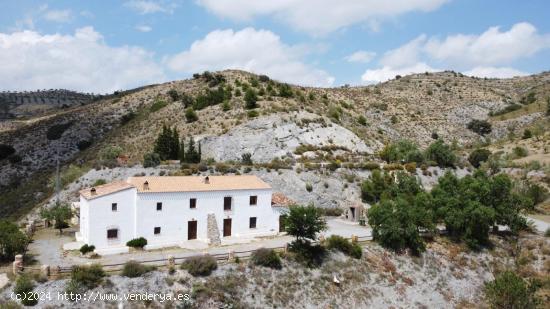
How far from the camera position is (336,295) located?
107 feet

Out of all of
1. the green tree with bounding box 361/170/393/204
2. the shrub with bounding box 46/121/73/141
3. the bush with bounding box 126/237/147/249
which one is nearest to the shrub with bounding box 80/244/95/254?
the bush with bounding box 126/237/147/249

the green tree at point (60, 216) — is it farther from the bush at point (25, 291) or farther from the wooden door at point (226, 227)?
the bush at point (25, 291)

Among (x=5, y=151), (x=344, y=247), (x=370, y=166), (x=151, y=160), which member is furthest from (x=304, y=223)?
(x=5, y=151)

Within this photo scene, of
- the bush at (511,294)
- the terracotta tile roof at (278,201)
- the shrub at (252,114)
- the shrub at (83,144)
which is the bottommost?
the bush at (511,294)

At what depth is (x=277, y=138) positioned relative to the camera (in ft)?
222

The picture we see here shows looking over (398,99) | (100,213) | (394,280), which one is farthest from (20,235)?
(398,99)

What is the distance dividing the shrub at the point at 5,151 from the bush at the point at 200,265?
65.6 m

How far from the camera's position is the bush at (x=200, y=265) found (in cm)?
2944

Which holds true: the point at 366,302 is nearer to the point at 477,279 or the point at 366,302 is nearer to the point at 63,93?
the point at 477,279

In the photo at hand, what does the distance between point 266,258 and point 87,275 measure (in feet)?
39.7

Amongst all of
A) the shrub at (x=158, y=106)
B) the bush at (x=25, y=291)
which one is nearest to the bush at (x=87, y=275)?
the bush at (x=25, y=291)

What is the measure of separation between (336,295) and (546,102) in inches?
3953

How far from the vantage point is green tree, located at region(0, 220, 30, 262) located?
97.5ft

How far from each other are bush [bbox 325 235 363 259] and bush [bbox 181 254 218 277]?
35.3 feet
